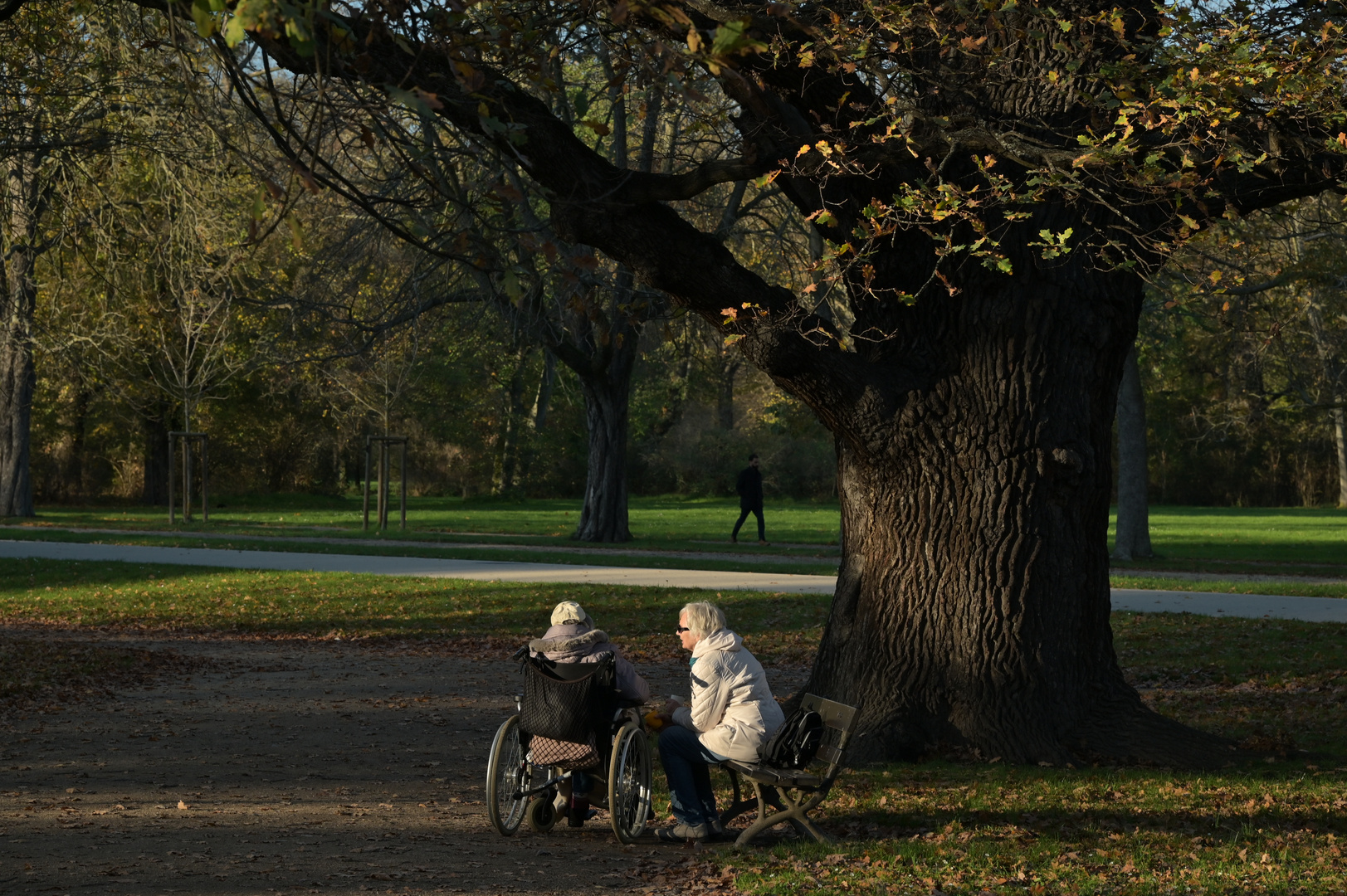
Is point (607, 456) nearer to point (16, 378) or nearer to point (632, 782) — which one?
point (16, 378)

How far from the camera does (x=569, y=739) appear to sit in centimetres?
649

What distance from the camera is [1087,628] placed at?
27.0 feet

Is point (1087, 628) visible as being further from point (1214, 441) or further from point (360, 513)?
point (1214, 441)

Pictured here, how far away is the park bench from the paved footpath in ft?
32.4

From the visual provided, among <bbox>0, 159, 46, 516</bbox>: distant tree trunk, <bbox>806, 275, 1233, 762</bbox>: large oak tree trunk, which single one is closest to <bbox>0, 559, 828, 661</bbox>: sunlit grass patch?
<bbox>806, 275, 1233, 762</bbox>: large oak tree trunk

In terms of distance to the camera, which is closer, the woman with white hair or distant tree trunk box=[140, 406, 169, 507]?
the woman with white hair

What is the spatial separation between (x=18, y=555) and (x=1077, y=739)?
60.9ft

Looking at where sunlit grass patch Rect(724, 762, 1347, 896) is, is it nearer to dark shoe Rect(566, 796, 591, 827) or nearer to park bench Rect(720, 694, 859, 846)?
park bench Rect(720, 694, 859, 846)

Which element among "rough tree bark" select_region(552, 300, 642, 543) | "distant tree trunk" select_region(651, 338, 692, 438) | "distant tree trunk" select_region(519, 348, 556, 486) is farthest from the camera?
"distant tree trunk" select_region(651, 338, 692, 438)

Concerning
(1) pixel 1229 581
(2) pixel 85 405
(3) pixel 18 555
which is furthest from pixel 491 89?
(2) pixel 85 405

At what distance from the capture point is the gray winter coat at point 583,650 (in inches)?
261

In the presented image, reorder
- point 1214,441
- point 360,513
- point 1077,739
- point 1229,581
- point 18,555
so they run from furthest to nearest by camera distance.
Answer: point 1214,441
point 360,513
point 18,555
point 1229,581
point 1077,739

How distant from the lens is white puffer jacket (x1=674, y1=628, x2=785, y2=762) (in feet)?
20.8

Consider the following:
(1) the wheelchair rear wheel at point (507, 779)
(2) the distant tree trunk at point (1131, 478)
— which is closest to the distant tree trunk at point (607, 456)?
(2) the distant tree trunk at point (1131, 478)
